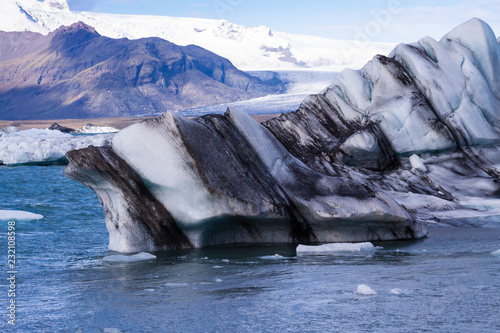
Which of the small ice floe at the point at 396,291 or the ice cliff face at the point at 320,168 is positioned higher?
the ice cliff face at the point at 320,168

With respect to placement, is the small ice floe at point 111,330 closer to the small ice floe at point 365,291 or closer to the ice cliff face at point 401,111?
the small ice floe at point 365,291

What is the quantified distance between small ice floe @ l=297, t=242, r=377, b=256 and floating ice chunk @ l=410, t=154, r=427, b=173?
7355 millimetres

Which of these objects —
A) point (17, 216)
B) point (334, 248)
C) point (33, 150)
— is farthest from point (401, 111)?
point (33, 150)

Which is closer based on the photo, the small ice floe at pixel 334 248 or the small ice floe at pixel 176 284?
the small ice floe at pixel 176 284

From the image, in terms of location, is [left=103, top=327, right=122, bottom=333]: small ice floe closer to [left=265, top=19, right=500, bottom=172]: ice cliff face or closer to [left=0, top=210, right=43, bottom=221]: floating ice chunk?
[left=265, top=19, right=500, bottom=172]: ice cliff face

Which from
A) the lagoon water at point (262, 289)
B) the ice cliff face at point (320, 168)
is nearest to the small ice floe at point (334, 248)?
the lagoon water at point (262, 289)

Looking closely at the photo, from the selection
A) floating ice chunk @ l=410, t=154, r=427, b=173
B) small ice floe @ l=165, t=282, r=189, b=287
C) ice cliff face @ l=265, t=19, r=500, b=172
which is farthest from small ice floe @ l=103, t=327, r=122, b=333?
floating ice chunk @ l=410, t=154, r=427, b=173

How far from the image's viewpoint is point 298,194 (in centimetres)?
1339

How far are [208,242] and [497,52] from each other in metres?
14.1

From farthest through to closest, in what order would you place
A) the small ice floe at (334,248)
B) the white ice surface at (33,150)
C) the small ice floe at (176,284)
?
the white ice surface at (33,150)
the small ice floe at (334,248)
the small ice floe at (176,284)

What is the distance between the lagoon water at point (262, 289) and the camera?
6.82m

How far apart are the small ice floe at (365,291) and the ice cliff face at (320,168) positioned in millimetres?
4608

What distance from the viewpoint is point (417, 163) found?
19.2 metres

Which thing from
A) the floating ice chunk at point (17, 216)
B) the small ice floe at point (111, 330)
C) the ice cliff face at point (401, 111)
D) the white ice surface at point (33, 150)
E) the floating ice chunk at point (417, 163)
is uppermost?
the white ice surface at point (33, 150)
